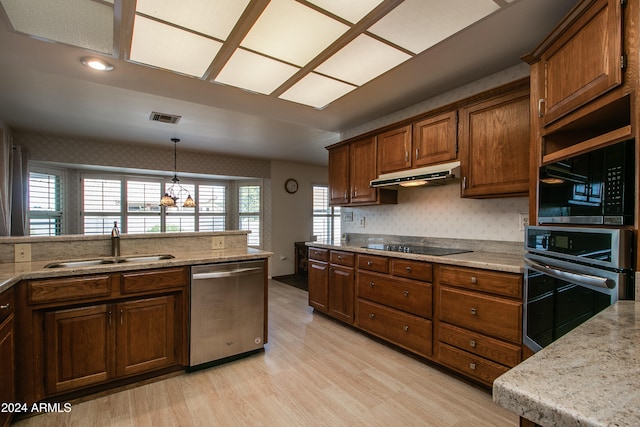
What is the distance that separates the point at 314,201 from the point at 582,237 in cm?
595

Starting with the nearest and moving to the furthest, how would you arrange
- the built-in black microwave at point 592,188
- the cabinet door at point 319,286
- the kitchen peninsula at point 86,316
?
the built-in black microwave at point 592,188 → the kitchen peninsula at point 86,316 → the cabinet door at point 319,286

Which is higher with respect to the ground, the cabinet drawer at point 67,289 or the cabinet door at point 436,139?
the cabinet door at point 436,139

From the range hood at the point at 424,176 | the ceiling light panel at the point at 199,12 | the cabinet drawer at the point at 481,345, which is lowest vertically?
the cabinet drawer at the point at 481,345

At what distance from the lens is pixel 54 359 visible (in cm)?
192

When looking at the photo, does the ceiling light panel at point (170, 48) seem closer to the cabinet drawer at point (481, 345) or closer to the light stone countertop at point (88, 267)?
the light stone countertop at point (88, 267)

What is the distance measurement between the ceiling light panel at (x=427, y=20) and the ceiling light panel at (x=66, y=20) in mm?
1640

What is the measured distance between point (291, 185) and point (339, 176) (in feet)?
9.59

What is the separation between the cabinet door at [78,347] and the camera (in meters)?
1.91

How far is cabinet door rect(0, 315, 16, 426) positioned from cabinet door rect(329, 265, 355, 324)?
8.45ft

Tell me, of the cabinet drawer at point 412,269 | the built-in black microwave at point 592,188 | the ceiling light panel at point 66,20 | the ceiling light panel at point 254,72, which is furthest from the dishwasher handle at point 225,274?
the built-in black microwave at point 592,188

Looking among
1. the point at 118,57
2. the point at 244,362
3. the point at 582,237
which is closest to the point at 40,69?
the point at 118,57

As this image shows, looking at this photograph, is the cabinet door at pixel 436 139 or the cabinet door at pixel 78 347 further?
the cabinet door at pixel 436 139

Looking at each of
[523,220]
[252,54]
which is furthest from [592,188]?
[252,54]

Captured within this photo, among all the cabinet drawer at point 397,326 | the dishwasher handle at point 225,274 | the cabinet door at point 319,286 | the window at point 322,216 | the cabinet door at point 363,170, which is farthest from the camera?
the window at point 322,216
